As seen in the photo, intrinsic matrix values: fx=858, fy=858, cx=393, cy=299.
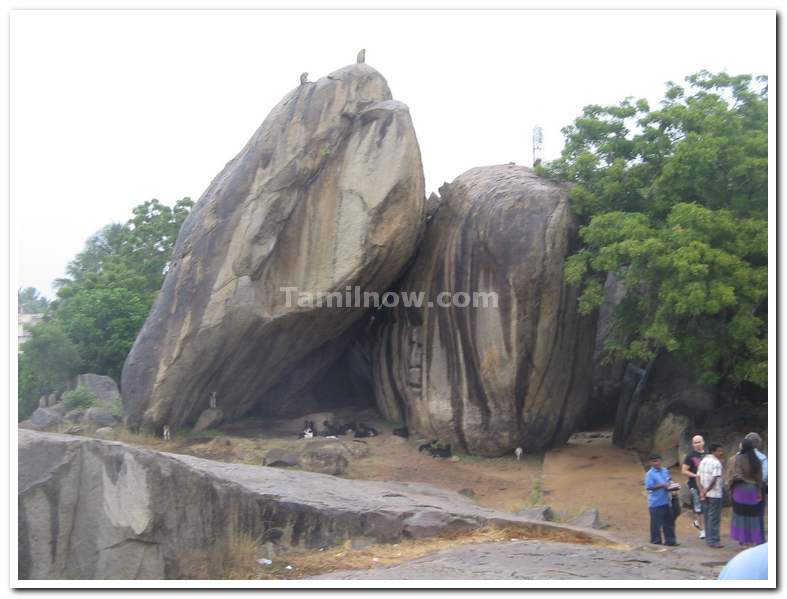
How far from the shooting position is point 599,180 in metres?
13.3

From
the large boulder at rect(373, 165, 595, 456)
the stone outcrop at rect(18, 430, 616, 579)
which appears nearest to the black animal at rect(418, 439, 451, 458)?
the large boulder at rect(373, 165, 595, 456)

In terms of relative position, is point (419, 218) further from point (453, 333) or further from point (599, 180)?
point (599, 180)

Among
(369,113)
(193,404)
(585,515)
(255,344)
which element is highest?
(369,113)

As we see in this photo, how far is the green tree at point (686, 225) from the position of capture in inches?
432

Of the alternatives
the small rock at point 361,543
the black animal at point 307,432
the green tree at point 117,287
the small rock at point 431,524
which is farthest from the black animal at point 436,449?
the green tree at point 117,287

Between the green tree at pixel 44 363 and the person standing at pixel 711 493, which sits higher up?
the green tree at pixel 44 363

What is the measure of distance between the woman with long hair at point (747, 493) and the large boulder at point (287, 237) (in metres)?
7.12

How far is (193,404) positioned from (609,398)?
7.87m

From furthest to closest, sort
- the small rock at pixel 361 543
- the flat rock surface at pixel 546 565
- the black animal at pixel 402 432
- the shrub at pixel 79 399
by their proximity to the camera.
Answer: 1. the shrub at pixel 79 399
2. the black animal at pixel 402 432
3. the small rock at pixel 361 543
4. the flat rock surface at pixel 546 565

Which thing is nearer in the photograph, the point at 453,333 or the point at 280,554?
the point at 280,554

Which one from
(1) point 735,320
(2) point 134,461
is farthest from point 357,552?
(1) point 735,320

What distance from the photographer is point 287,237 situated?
14312 millimetres

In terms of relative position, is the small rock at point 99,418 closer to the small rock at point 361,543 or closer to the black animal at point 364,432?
the black animal at point 364,432

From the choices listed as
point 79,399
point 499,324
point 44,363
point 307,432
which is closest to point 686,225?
point 499,324
